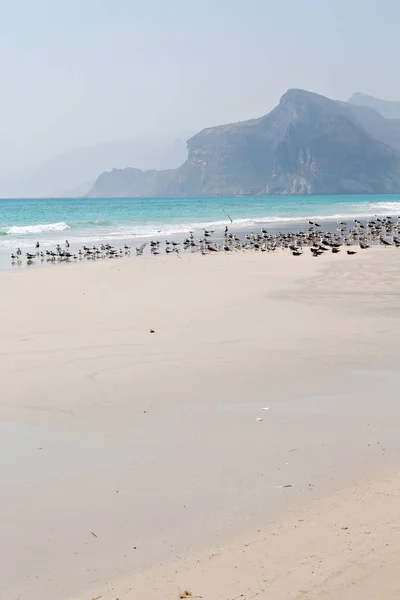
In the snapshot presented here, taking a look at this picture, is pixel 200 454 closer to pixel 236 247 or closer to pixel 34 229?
pixel 236 247

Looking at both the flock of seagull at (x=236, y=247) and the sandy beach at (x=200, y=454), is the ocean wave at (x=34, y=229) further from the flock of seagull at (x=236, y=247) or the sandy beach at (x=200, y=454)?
the sandy beach at (x=200, y=454)

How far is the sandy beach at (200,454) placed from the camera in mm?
3404

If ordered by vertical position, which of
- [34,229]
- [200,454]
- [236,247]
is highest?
[34,229]

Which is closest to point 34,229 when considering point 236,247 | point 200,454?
point 236,247

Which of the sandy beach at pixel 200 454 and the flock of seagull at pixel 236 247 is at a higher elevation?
the flock of seagull at pixel 236 247

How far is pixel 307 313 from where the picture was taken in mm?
10414

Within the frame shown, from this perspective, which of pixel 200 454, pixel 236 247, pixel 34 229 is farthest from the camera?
pixel 34 229

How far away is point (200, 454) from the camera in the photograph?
4.93 m

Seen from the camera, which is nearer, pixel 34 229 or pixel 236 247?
pixel 236 247

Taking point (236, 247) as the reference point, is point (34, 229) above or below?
above

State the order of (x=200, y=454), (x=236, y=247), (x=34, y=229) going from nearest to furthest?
(x=200, y=454) < (x=236, y=247) < (x=34, y=229)

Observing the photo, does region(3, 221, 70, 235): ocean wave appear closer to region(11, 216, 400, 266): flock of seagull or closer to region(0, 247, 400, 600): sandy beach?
region(11, 216, 400, 266): flock of seagull

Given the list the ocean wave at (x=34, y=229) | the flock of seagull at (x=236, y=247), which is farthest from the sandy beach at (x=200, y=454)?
the ocean wave at (x=34, y=229)

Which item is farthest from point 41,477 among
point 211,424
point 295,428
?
point 295,428
